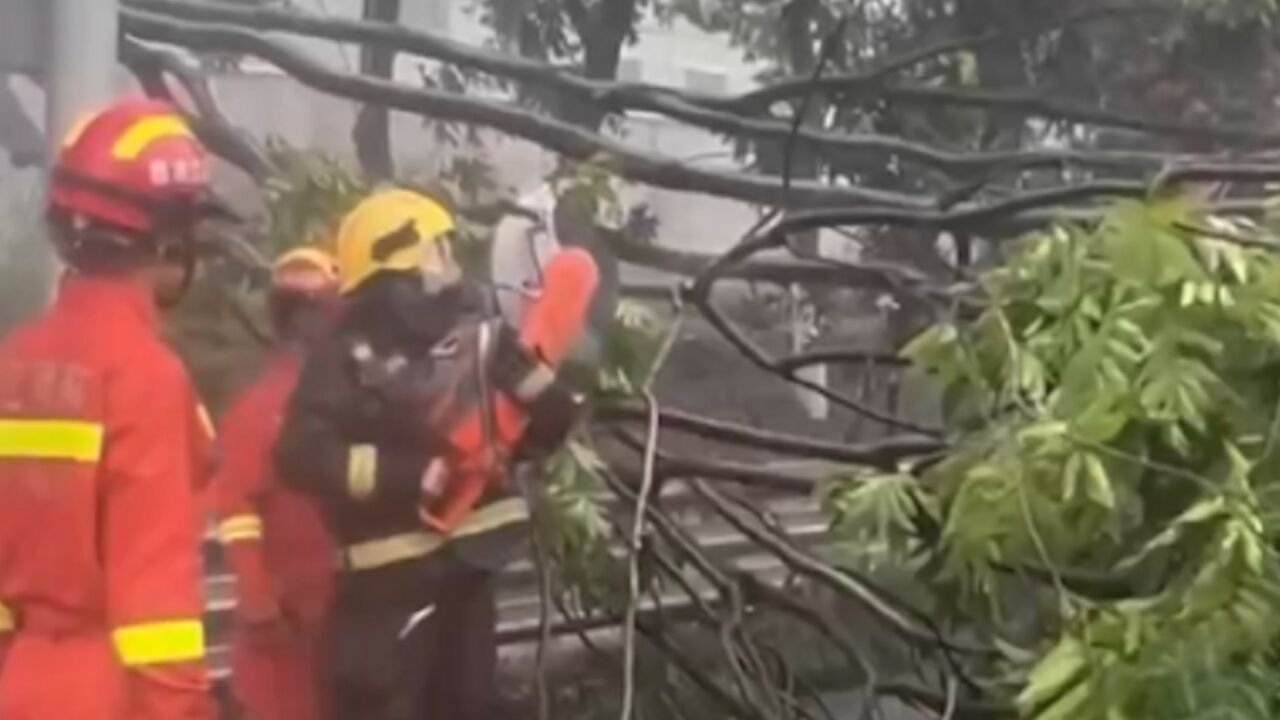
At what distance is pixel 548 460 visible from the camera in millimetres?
1805

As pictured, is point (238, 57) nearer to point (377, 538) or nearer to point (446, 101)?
point (446, 101)

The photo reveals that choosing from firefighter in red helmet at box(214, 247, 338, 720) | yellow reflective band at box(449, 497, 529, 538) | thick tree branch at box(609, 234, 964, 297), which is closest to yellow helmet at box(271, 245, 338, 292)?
firefighter in red helmet at box(214, 247, 338, 720)

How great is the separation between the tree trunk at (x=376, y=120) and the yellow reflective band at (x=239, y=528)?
0.90 feet

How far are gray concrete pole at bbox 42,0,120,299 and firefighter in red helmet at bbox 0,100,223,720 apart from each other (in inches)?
0.7

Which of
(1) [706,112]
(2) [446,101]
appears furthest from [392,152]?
(1) [706,112]

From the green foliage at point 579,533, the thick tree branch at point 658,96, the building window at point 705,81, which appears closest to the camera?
the thick tree branch at point 658,96

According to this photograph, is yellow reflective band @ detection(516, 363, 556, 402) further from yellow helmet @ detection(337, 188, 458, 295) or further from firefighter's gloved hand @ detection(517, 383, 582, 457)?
yellow helmet @ detection(337, 188, 458, 295)

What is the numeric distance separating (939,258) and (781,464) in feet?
0.79

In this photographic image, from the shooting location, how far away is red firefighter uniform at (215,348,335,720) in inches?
63.7

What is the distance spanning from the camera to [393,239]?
5.40ft

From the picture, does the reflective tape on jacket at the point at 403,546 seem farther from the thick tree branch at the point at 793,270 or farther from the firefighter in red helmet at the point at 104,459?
the thick tree branch at the point at 793,270

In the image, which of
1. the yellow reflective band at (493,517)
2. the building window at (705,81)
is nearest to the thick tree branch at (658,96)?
the building window at (705,81)

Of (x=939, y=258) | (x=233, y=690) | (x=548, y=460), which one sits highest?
(x=939, y=258)

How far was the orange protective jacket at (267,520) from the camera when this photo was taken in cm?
161
